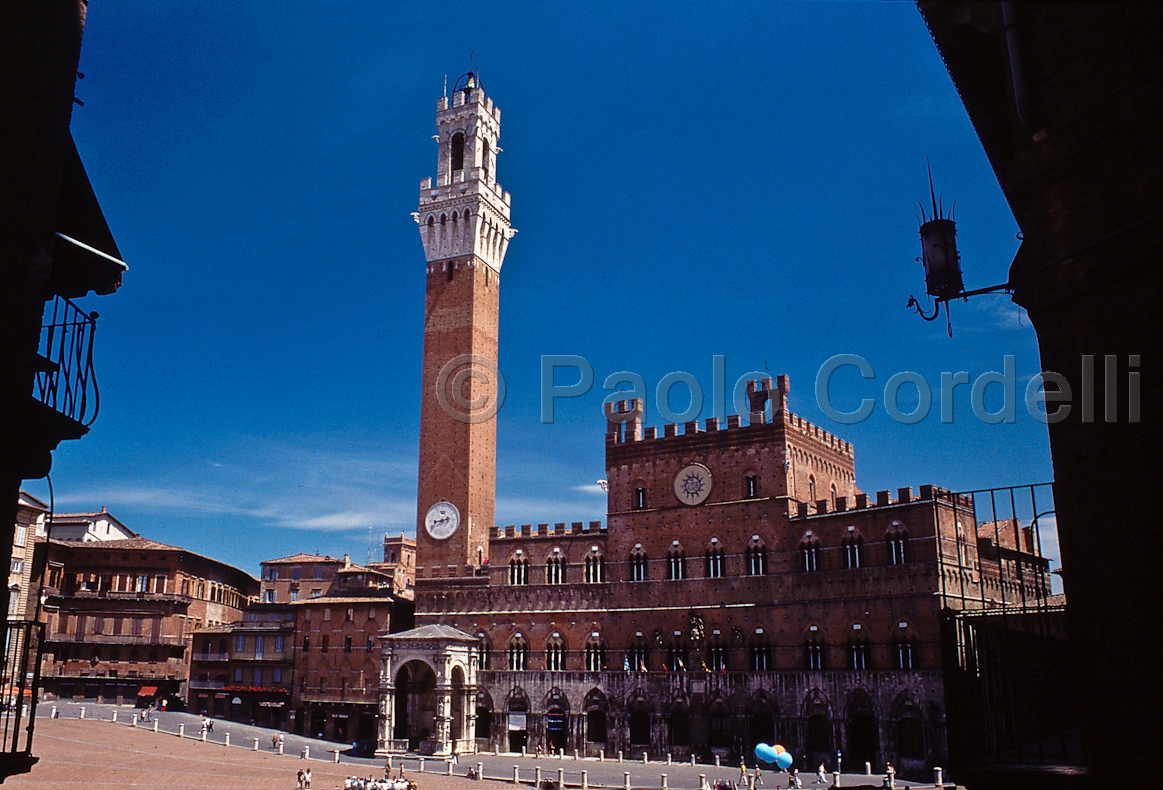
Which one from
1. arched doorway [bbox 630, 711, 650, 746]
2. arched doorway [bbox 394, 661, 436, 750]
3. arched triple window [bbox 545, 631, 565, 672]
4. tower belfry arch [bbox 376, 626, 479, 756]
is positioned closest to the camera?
arched doorway [bbox 630, 711, 650, 746]

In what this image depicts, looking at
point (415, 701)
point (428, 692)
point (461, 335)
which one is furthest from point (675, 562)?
point (461, 335)

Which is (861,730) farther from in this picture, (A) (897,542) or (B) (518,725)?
(B) (518,725)

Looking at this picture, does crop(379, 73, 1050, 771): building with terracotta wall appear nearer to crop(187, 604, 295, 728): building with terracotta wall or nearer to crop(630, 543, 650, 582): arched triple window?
crop(630, 543, 650, 582): arched triple window

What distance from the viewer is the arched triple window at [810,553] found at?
43.4 meters

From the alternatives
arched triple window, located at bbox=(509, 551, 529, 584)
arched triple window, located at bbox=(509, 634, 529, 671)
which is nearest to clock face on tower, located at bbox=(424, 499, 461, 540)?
arched triple window, located at bbox=(509, 551, 529, 584)

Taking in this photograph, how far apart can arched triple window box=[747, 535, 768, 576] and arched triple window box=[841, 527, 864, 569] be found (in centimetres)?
408

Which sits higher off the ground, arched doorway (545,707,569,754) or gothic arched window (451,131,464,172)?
gothic arched window (451,131,464,172)

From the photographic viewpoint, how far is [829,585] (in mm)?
42531

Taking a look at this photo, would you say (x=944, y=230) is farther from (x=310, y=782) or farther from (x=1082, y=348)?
(x=310, y=782)

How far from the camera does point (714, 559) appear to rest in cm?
4672

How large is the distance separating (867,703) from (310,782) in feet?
74.5

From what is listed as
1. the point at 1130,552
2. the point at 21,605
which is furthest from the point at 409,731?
the point at 1130,552

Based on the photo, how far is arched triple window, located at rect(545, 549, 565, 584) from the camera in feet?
168

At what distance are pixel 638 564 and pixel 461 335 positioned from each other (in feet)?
60.7
